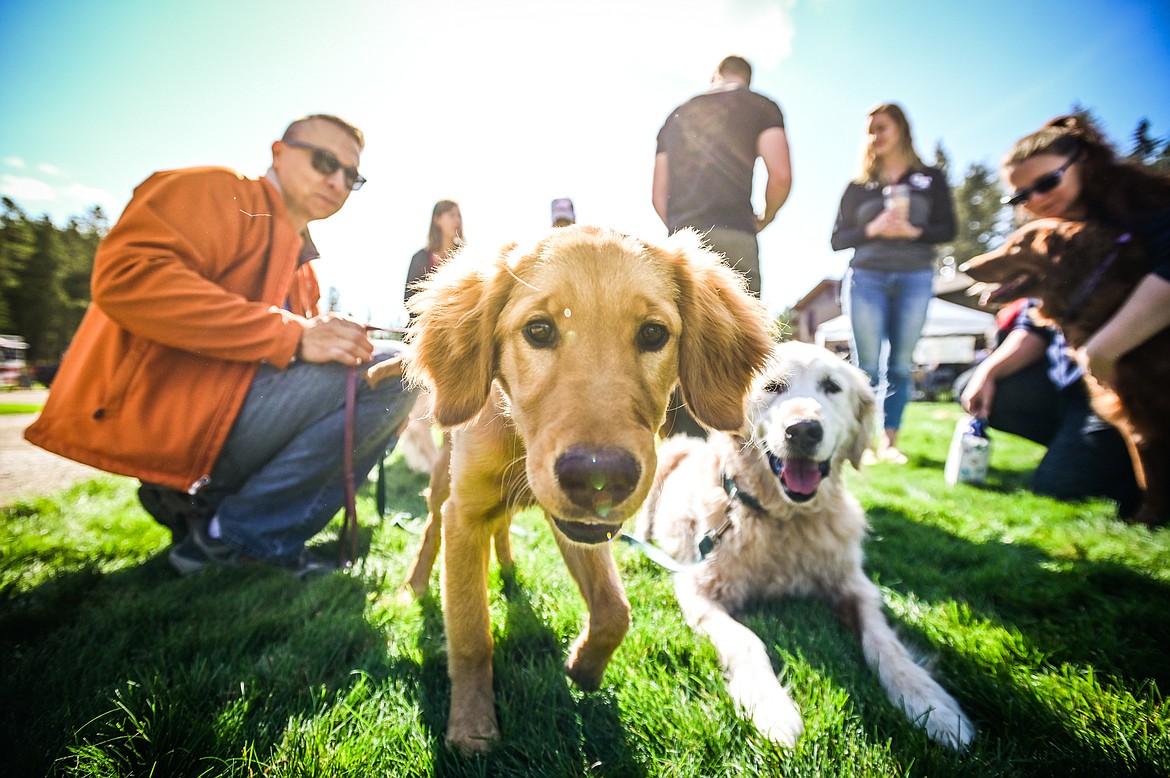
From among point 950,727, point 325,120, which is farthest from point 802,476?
point 325,120

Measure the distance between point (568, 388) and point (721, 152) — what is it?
3.09 meters

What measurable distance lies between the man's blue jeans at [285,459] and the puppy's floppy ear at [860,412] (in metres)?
3.01

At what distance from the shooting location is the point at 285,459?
8.46 feet

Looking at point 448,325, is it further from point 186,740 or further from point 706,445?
point 706,445

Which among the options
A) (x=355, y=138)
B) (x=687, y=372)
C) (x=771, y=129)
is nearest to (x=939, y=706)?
(x=687, y=372)

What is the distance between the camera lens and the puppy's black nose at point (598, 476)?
118 centimetres

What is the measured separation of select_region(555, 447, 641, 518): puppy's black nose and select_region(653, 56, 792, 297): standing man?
2881mm

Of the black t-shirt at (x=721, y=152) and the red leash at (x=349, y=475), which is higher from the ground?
the black t-shirt at (x=721, y=152)

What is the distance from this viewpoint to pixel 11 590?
2139 mm

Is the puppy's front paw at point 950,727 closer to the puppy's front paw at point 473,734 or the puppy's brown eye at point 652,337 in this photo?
the puppy's front paw at point 473,734

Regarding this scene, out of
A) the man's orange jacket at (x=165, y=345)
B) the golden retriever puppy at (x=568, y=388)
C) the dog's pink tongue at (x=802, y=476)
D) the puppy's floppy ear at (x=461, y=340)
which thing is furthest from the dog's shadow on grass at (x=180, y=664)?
the dog's pink tongue at (x=802, y=476)

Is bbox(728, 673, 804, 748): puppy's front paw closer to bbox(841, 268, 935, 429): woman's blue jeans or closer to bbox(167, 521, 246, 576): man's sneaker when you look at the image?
bbox(167, 521, 246, 576): man's sneaker

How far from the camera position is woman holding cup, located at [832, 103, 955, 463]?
15.1ft

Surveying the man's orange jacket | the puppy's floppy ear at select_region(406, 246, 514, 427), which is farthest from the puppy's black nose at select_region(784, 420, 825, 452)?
the man's orange jacket
